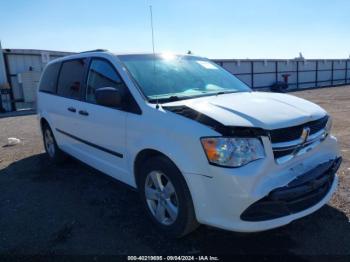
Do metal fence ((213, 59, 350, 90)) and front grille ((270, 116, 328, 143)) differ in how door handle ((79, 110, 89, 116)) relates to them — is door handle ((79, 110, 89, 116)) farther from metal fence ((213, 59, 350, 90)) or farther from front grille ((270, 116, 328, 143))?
metal fence ((213, 59, 350, 90))

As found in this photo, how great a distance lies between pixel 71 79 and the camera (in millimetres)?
4824

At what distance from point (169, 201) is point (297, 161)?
4.04 feet

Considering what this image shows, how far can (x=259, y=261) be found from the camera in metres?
2.71

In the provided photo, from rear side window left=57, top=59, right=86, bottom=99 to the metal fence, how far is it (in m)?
20.5

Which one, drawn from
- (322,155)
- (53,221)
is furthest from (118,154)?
(322,155)

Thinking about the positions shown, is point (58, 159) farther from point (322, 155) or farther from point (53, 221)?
point (322, 155)

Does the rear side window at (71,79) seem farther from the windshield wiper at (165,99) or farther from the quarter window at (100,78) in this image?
the windshield wiper at (165,99)

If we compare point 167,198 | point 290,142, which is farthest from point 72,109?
point 290,142

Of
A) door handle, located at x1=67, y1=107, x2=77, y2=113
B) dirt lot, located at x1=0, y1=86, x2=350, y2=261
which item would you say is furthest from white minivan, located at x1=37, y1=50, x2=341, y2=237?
dirt lot, located at x1=0, y1=86, x2=350, y2=261

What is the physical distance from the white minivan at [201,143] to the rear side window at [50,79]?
1356 millimetres

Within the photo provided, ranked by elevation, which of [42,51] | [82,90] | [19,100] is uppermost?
[42,51]

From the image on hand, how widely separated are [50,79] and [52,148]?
1246 millimetres

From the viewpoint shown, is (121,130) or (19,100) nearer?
(121,130)

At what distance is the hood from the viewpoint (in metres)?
2.65
